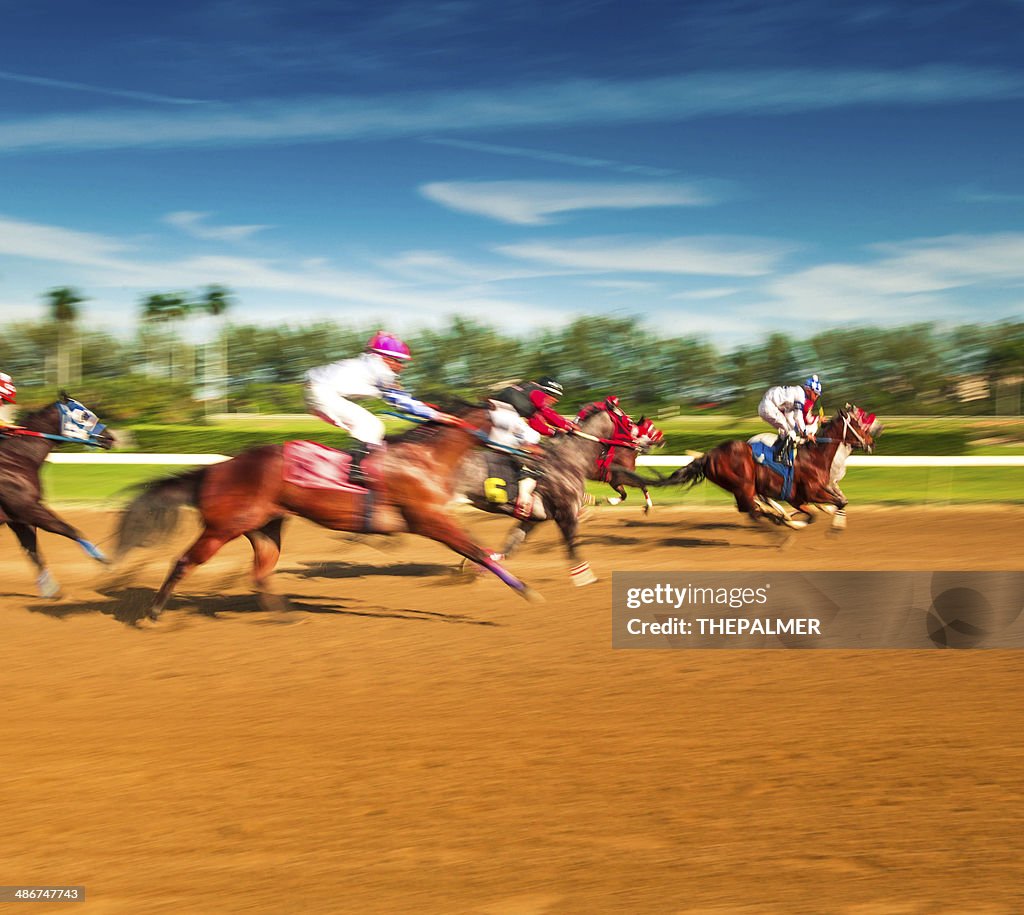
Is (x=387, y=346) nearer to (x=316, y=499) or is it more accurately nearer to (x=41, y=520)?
(x=316, y=499)

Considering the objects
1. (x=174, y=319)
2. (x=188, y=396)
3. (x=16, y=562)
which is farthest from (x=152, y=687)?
(x=174, y=319)

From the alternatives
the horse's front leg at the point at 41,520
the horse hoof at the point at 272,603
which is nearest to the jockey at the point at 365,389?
the horse hoof at the point at 272,603

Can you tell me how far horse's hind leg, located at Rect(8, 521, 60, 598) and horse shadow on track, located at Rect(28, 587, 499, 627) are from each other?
18 centimetres

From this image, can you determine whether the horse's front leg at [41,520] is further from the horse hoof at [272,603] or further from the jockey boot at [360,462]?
the jockey boot at [360,462]

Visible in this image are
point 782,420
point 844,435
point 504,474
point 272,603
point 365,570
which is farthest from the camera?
point 844,435

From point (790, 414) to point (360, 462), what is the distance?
5775 millimetres

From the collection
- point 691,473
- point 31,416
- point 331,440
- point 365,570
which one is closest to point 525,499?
point 365,570

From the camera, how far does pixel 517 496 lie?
8484mm

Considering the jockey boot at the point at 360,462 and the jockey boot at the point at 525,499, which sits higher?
the jockey boot at the point at 360,462

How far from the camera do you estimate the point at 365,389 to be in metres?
6.66

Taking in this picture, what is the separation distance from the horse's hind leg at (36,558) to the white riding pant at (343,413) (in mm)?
2854

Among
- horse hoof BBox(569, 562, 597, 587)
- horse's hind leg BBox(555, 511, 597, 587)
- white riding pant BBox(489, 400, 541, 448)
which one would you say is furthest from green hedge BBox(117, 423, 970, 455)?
horse hoof BBox(569, 562, 597, 587)

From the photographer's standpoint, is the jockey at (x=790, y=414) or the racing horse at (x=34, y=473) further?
the jockey at (x=790, y=414)

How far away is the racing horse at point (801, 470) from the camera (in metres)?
10.9
